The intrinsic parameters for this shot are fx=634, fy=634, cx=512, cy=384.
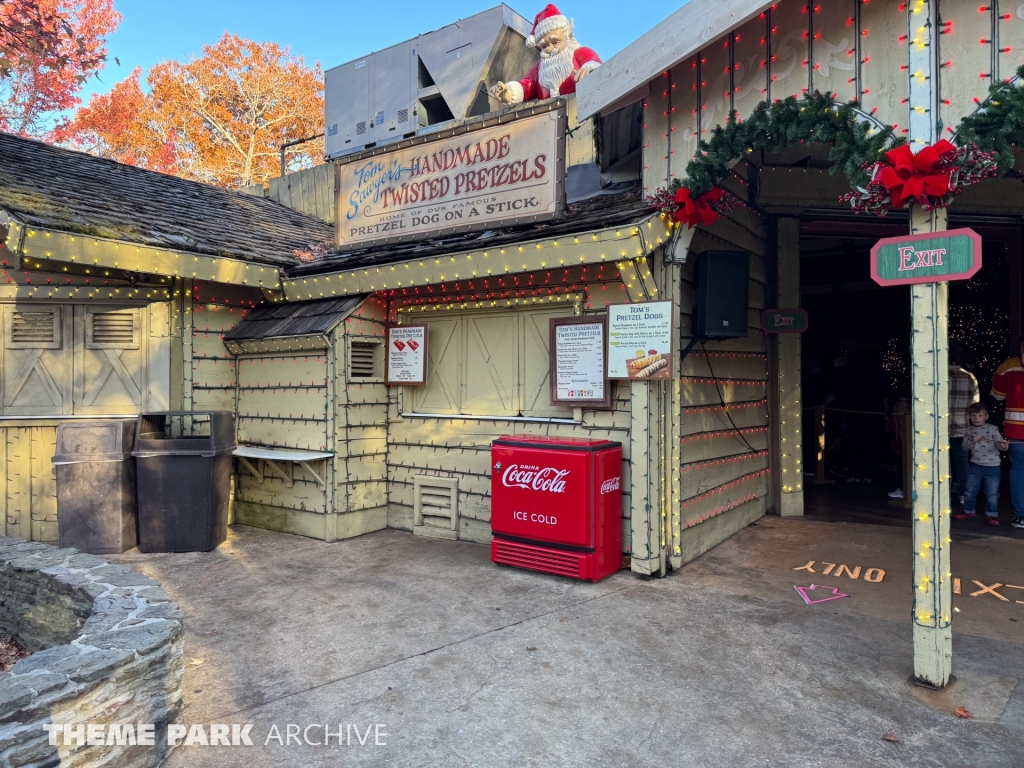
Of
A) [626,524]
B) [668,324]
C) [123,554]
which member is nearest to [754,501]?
[626,524]

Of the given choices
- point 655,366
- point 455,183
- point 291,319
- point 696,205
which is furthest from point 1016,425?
point 291,319

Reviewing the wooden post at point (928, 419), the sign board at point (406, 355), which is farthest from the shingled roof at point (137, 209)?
the wooden post at point (928, 419)

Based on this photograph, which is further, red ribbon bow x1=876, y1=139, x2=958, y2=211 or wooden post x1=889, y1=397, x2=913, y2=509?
wooden post x1=889, y1=397, x2=913, y2=509

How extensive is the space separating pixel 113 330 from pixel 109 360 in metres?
0.35

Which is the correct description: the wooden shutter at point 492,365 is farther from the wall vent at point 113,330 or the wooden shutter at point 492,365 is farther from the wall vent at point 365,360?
the wall vent at point 113,330

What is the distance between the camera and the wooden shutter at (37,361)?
6.92 meters

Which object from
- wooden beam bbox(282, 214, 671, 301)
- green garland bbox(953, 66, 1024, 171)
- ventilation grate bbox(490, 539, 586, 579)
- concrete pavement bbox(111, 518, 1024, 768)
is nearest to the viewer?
concrete pavement bbox(111, 518, 1024, 768)

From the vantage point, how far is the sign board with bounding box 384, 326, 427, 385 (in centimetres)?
711

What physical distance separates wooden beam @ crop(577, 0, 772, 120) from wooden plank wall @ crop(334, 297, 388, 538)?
3304mm

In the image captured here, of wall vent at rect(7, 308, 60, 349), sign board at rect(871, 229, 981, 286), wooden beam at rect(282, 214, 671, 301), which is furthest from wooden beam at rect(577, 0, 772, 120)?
wall vent at rect(7, 308, 60, 349)

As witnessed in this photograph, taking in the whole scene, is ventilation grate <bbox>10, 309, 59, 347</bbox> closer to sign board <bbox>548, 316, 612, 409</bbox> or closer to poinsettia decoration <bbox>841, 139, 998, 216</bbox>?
sign board <bbox>548, 316, 612, 409</bbox>

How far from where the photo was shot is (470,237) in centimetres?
693

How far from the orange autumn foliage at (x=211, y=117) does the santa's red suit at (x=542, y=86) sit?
17371mm

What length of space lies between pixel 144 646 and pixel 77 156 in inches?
366
